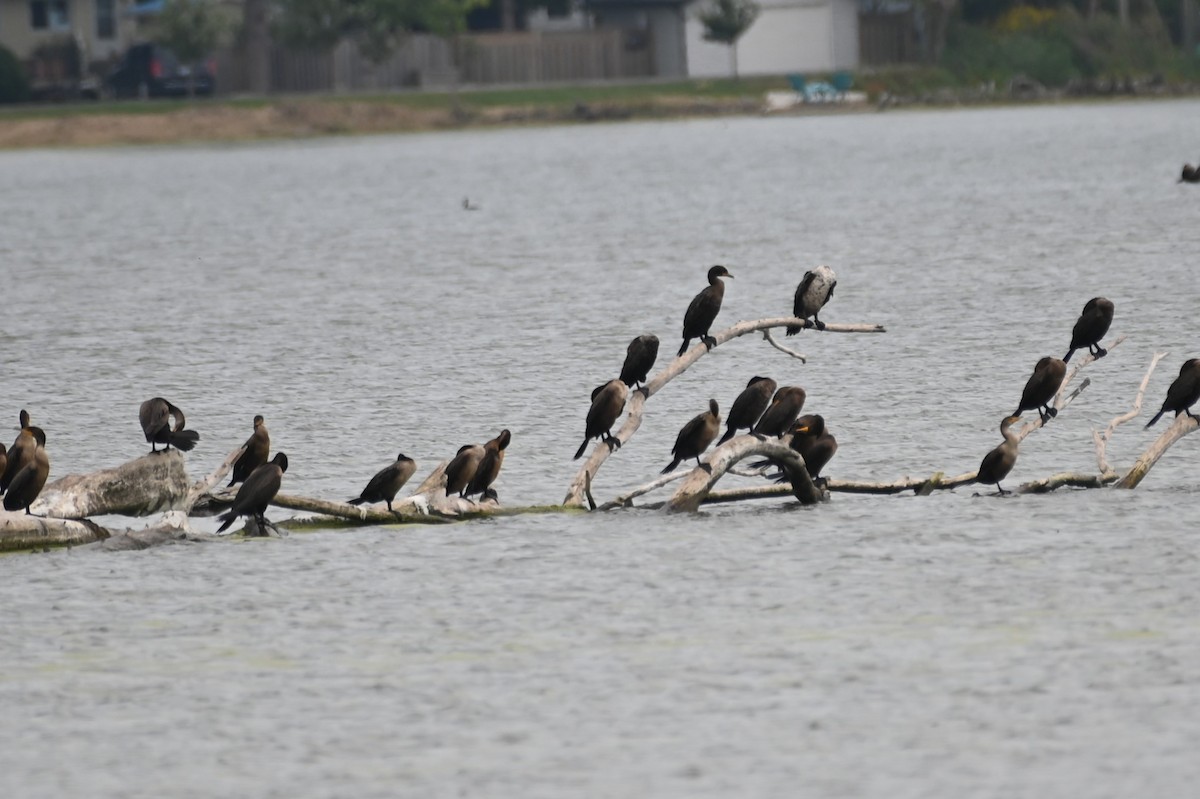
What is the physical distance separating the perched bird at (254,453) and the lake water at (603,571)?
1.59ft

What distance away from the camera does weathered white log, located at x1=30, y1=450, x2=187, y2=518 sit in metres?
12.5

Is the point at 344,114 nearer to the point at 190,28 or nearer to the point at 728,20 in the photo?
the point at 190,28

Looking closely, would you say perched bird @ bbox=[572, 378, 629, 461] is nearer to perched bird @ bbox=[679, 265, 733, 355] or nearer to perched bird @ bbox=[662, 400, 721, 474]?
perched bird @ bbox=[662, 400, 721, 474]

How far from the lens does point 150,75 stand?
8781 cm

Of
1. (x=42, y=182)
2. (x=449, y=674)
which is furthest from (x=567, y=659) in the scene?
(x=42, y=182)

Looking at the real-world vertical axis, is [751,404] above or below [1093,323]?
below

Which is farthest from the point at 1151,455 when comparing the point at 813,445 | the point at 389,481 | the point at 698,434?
the point at 389,481

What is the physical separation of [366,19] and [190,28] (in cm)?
678

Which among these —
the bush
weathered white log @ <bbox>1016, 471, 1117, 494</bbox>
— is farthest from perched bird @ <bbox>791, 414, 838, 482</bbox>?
the bush

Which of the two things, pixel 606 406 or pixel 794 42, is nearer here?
pixel 606 406

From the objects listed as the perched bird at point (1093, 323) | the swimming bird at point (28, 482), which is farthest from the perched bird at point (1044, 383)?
the swimming bird at point (28, 482)

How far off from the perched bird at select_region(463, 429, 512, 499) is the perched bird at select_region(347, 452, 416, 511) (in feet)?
1.30

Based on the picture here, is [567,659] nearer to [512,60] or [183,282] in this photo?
[183,282]

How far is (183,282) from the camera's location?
30219 mm
